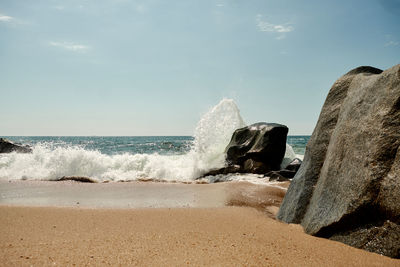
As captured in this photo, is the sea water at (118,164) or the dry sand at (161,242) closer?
the dry sand at (161,242)

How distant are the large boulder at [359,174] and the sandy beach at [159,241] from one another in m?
0.17

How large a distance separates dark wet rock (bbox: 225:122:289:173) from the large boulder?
679 cm

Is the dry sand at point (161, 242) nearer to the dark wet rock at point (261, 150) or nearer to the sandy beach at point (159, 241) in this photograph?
the sandy beach at point (159, 241)

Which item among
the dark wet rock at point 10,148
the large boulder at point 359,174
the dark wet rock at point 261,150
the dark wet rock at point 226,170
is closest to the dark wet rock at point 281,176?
the dark wet rock at point 261,150

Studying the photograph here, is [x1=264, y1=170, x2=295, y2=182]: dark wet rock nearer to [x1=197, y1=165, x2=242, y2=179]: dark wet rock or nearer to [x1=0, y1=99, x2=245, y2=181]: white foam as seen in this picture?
[x1=197, y1=165, x2=242, y2=179]: dark wet rock

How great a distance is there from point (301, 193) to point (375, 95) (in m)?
1.39

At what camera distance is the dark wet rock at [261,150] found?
10.4 meters

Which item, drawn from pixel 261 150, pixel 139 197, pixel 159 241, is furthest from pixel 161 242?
pixel 261 150

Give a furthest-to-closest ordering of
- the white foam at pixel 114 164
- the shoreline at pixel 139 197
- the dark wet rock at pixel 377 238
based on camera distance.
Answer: the white foam at pixel 114 164 < the shoreline at pixel 139 197 < the dark wet rock at pixel 377 238

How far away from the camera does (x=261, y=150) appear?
10445 millimetres

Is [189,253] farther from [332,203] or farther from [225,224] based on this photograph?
[332,203]

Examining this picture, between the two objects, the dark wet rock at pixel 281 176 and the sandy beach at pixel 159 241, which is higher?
the sandy beach at pixel 159 241

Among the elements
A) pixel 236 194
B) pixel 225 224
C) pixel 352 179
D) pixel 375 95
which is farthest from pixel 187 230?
pixel 236 194

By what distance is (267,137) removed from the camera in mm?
10602
